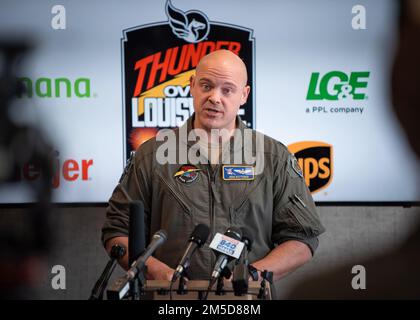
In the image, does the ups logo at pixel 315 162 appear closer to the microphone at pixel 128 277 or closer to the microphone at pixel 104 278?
the microphone at pixel 104 278

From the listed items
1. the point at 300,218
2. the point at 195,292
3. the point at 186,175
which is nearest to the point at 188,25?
the point at 186,175

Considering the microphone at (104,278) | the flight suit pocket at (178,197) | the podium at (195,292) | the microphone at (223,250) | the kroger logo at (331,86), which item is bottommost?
the podium at (195,292)

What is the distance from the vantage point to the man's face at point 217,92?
2664 millimetres

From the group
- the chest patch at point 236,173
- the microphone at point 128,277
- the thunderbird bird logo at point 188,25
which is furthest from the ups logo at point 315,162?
the microphone at point 128,277

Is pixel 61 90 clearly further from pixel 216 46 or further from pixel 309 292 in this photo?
pixel 309 292

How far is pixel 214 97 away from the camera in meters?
2.65

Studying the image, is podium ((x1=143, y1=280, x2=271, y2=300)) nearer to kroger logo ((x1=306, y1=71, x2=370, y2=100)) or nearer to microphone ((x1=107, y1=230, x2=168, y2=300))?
microphone ((x1=107, y1=230, x2=168, y2=300))

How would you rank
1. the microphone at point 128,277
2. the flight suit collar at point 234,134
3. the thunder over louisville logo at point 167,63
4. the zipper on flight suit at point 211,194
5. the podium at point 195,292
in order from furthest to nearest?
the thunder over louisville logo at point 167,63 → the flight suit collar at point 234,134 → the zipper on flight suit at point 211,194 → the podium at point 195,292 → the microphone at point 128,277

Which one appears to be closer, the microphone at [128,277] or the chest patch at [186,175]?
the microphone at [128,277]

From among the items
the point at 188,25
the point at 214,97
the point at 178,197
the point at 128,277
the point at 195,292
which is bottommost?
the point at 195,292

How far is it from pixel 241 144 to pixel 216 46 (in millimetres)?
1194

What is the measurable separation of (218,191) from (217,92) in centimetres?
41

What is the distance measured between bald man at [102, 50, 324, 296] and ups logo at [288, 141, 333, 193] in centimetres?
104

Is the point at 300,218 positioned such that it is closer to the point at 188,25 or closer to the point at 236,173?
the point at 236,173
